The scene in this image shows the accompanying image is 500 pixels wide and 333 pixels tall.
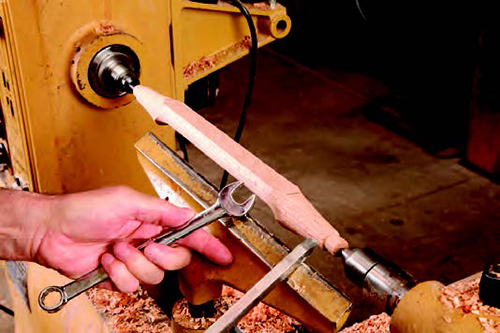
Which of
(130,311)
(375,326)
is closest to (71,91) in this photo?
(130,311)

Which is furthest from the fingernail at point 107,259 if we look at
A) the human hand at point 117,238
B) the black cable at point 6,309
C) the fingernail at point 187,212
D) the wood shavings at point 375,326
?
the black cable at point 6,309

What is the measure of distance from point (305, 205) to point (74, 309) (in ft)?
1.66

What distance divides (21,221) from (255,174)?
377mm

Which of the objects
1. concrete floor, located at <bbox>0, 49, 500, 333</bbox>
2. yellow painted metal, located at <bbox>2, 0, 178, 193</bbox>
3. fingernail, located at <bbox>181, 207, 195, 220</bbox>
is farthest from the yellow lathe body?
concrete floor, located at <bbox>0, 49, 500, 333</bbox>

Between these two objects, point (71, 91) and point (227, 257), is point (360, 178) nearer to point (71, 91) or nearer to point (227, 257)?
point (71, 91)

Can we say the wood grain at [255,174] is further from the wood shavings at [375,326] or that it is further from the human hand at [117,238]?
the wood shavings at [375,326]

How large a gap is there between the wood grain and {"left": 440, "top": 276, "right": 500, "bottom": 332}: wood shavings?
4.7 inches

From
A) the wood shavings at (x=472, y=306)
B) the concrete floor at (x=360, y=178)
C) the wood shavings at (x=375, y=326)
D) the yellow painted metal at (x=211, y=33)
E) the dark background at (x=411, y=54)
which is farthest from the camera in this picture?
the dark background at (x=411, y=54)

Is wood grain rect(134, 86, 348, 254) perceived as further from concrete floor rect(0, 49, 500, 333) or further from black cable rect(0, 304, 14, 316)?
concrete floor rect(0, 49, 500, 333)

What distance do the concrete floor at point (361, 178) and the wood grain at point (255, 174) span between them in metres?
1.22

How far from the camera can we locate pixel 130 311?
957mm

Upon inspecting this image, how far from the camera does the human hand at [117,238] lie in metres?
0.81

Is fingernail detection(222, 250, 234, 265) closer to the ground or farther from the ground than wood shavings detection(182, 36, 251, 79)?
closer to the ground

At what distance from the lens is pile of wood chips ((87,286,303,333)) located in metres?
0.91
